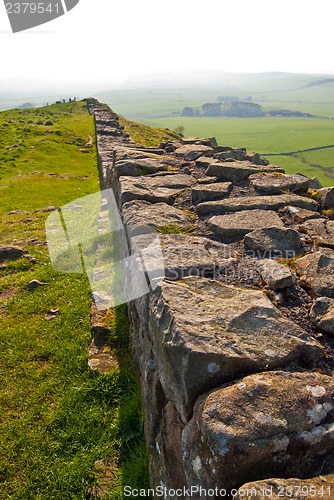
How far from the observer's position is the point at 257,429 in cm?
214

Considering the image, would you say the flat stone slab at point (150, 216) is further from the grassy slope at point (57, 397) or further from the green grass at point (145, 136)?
the green grass at point (145, 136)

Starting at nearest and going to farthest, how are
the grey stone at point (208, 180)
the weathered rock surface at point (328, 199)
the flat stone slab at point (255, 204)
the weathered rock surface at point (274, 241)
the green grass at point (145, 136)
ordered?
the weathered rock surface at point (274, 241), the flat stone slab at point (255, 204), the weathered rock surface at point (328, 199), the grey stone at point (208, 180), the green grass at point (145, 136)

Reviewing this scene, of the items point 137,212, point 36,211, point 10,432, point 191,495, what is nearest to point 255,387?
point 191,495

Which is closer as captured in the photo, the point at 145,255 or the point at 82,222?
the point at 145,255

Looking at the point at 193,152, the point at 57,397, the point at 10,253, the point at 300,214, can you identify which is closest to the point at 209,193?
the point at 300,214

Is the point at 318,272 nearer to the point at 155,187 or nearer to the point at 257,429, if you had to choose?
the point at 257,429

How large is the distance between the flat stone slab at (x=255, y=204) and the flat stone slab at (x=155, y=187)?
0.74m

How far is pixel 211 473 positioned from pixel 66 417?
3304 mm

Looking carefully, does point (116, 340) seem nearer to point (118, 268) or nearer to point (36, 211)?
point (118, 268)

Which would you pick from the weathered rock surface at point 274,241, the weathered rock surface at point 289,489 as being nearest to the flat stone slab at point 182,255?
the weathered rock surface at point 274,241

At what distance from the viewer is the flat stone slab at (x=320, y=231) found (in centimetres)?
427

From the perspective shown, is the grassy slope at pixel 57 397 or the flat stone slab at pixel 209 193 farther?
the flat stone slab at pixel 209 193

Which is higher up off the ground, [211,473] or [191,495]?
[211,473]

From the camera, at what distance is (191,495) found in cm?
231
